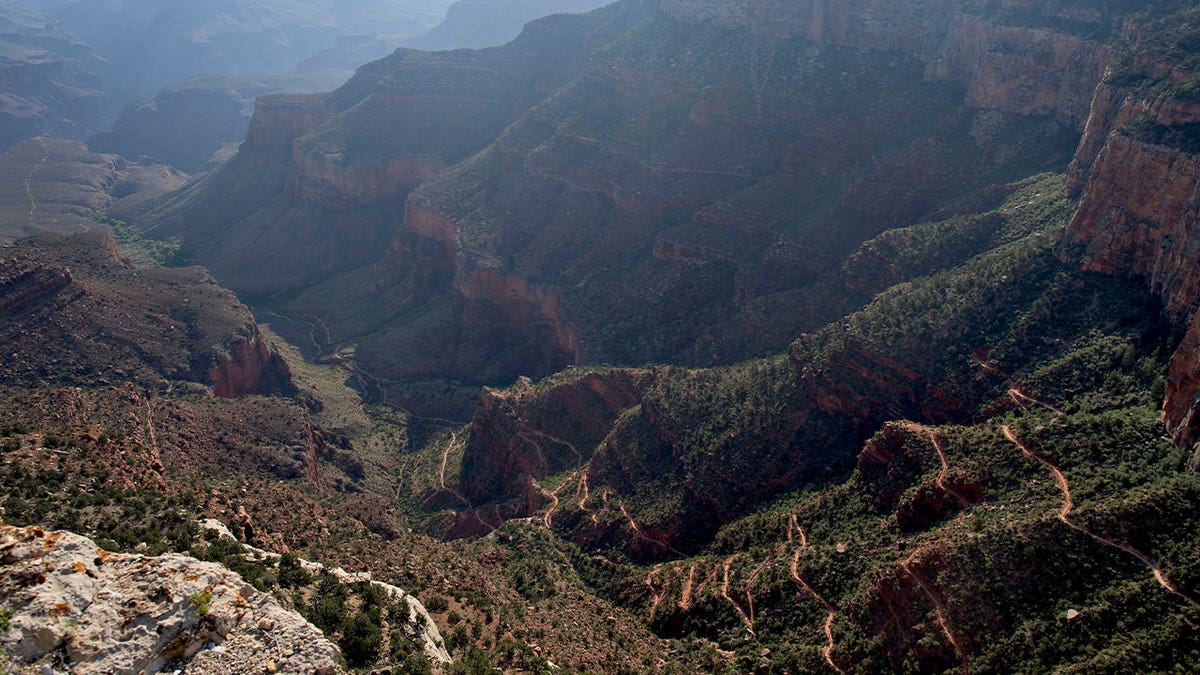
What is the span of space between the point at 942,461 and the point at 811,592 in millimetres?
7646

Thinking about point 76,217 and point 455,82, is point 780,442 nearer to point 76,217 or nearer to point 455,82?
point 455,82

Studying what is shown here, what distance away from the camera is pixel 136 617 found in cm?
1797

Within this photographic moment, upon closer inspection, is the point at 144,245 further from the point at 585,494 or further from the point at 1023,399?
the point at 1023,399

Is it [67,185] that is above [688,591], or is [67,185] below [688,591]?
below

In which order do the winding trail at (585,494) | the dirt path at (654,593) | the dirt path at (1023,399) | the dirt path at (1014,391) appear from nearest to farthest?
1. the dirt path at (1023,399)
2. the dirt path at (1014,391)
3. the dirt path at (654,593)
4. the winding trail at (585,494)

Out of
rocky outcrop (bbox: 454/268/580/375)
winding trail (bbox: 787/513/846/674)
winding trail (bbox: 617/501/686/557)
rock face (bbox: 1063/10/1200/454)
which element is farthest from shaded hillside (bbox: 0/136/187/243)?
rock face (bbox: 1063/10/1200/454)

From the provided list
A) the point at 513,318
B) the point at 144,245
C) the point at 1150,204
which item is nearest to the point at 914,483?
the point at 1150,204

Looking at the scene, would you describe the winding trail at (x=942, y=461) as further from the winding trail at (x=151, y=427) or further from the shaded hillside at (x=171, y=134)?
the shaded hillside at (x=171, y=134)

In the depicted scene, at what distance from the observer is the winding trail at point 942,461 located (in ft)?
104

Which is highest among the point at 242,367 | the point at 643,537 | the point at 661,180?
the point at 661,180

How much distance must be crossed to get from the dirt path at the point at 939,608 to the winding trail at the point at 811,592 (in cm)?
348

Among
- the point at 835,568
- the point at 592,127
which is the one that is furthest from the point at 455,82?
the point at 835,568

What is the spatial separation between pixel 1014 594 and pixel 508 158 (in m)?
78.8

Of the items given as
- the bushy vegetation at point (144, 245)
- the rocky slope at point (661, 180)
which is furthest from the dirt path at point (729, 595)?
the bushy vegetation at point (144, 245)
